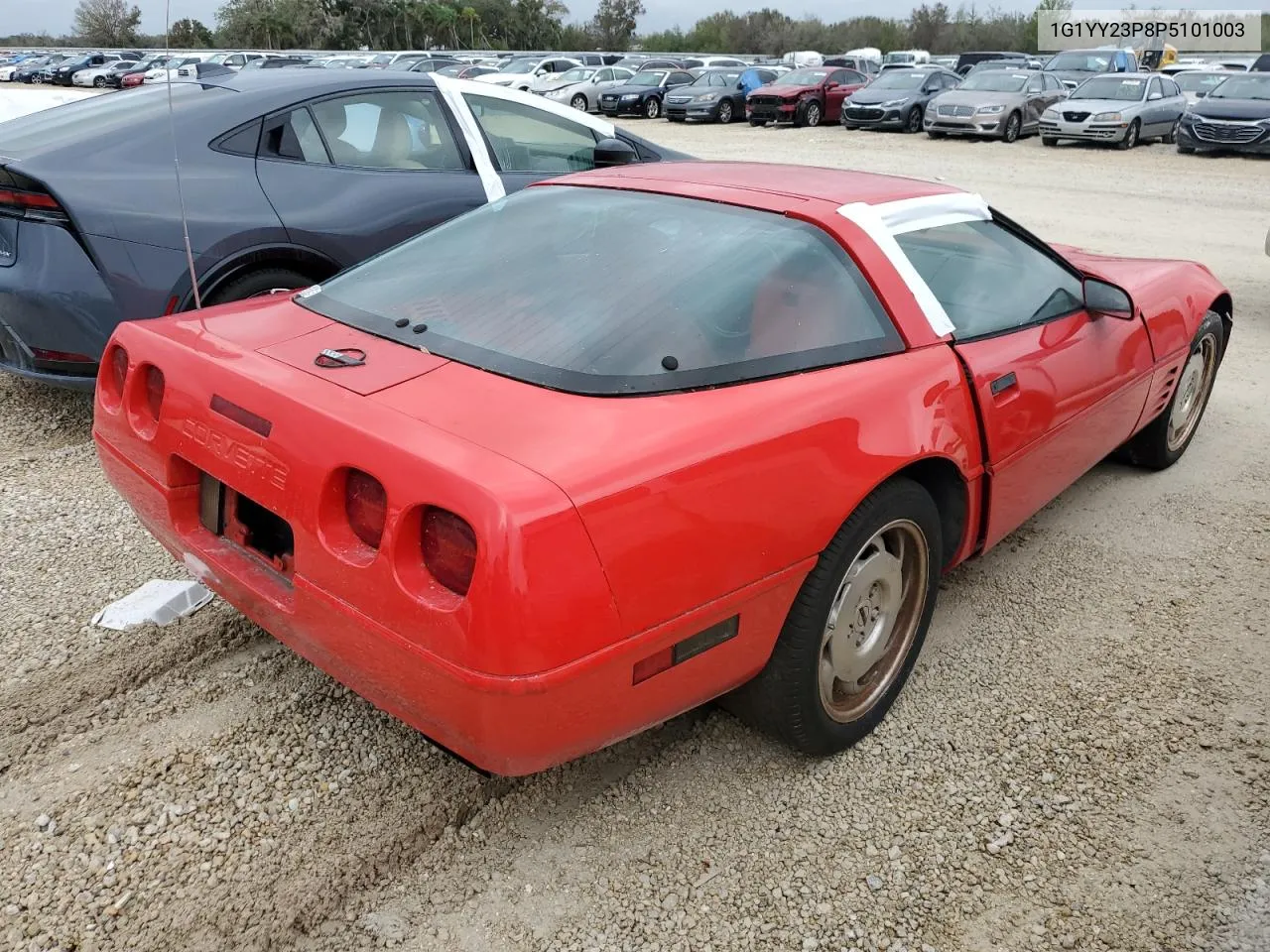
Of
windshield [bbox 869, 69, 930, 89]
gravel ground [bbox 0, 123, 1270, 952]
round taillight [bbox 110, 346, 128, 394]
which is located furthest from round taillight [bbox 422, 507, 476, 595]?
windshield [bbox 869, 69, 930, 89]

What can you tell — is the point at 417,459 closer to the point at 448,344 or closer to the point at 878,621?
the point at 448,344

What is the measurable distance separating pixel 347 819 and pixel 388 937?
366mm

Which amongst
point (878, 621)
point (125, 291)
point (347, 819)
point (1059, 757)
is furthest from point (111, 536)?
point (1059, 757)

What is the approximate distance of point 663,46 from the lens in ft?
239

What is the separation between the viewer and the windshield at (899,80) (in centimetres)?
2228

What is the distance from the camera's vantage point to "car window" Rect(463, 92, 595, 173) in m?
5.24

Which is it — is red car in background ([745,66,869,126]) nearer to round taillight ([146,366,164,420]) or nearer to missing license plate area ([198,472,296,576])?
round taillight ([146,366,164,420])

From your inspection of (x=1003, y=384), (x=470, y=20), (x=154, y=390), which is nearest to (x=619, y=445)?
(x=154, y=390)

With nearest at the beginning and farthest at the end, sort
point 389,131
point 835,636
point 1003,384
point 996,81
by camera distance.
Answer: point 835,636, point 1003,384, point 389,131, point 996,81

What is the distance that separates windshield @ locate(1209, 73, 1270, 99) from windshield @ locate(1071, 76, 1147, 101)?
51.0 inches

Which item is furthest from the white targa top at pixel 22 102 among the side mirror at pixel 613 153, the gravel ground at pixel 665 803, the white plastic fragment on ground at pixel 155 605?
the white plastic fragment on ground at pixel 155 605

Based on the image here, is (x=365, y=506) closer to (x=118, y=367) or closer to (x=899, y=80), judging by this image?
(x=118, y=367)

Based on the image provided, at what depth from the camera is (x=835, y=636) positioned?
2.50 meters

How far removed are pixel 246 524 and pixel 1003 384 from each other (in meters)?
2.03
